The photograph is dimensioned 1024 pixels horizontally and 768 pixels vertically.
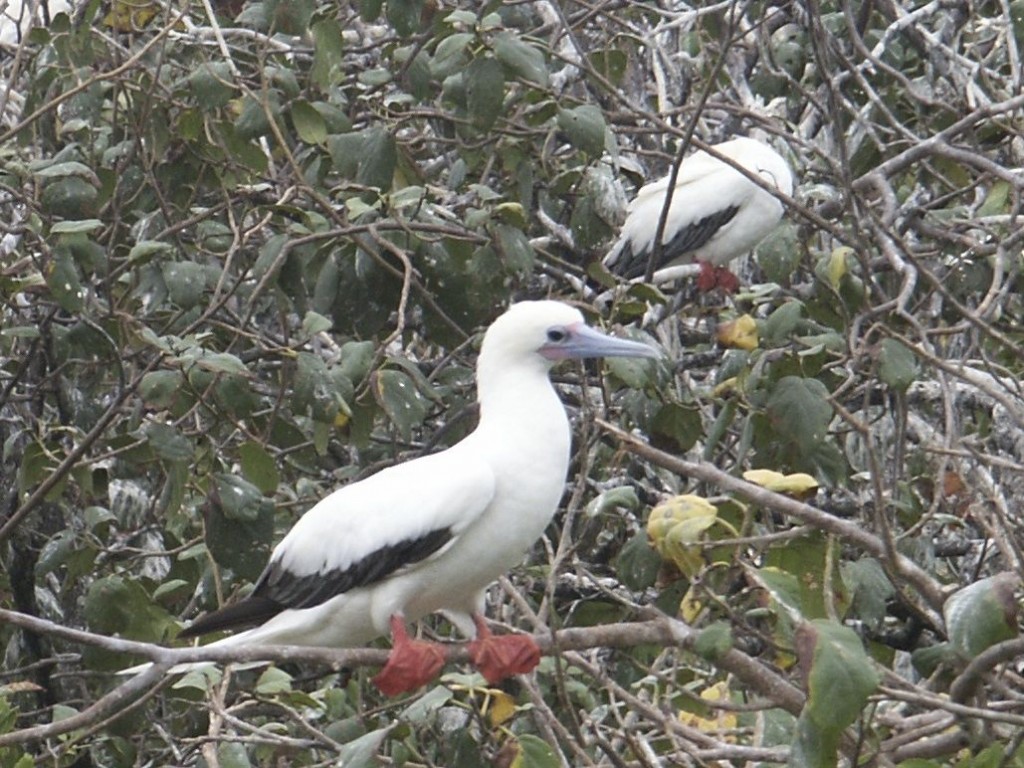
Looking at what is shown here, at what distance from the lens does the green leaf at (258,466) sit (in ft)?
12.9

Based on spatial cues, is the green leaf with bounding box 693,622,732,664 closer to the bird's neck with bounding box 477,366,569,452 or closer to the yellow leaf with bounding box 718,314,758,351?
the bird's neck with bounding box 477,366,569,452

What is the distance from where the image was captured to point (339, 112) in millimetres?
4590

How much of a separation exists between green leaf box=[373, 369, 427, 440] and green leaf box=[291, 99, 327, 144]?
77cm

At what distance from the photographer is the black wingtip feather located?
3.58 meters

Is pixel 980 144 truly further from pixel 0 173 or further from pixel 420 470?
pixel 0 173

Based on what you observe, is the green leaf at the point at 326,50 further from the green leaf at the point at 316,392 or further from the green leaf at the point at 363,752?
the green leaf at the point at 363,752

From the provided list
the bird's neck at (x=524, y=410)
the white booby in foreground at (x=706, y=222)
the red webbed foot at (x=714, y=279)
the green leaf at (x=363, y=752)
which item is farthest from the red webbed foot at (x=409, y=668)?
the white booby in foreground at (x=706, y=222)

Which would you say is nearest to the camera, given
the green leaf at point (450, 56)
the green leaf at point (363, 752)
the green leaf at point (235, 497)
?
the green leaf at point (363, 752)

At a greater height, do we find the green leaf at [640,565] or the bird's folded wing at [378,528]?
the bird's folded wing at [378,528]

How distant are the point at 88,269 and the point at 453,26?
3.54 feet

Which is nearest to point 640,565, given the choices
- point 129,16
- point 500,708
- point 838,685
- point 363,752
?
point 500,708

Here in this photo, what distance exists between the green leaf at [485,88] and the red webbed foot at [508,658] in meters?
1.31

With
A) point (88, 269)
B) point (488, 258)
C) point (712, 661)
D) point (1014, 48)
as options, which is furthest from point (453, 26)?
point (712, 661)

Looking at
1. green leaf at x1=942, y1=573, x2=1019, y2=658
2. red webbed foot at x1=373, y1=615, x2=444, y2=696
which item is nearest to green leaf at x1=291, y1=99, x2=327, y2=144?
red webbed foot at x1=373, y1=615, x2=444, y2=696
